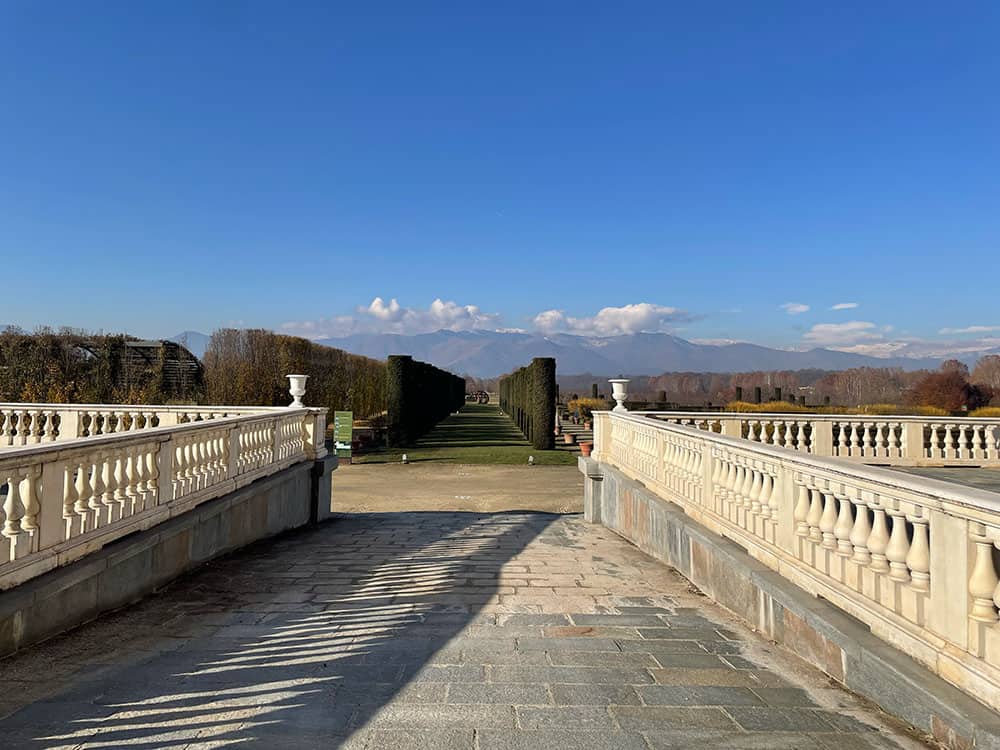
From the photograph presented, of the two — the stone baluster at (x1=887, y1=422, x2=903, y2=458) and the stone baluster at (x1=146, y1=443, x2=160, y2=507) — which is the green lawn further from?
the stone baluster at (x1=146, y1=443, x2=160, y2=507)

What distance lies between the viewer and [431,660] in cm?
326

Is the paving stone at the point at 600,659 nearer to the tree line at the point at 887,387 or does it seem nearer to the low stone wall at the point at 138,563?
the low stone wall at the point at 138,563

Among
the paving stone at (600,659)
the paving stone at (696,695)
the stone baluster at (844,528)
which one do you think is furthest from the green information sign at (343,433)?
the stone baluster at (844,528)

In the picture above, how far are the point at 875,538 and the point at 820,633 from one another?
2.16 ft

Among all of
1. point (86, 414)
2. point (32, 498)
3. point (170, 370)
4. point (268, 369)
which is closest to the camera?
point (32, 498)

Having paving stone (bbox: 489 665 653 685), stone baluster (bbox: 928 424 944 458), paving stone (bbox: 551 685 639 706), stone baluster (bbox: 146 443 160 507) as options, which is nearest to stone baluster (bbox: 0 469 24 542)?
stone baluster (bbox: 146 443 160 507)

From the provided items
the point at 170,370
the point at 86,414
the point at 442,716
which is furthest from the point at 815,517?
the point at 170,370

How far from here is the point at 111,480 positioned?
4172 mm

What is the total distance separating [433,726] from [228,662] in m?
1.40

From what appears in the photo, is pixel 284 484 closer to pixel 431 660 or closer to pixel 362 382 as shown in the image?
pixel 431 660

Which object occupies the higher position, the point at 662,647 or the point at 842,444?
the point at 842,444

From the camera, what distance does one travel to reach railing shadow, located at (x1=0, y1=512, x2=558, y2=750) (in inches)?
96.3

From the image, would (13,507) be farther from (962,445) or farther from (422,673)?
(962,445)

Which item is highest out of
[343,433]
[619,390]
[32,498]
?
[619,390]
